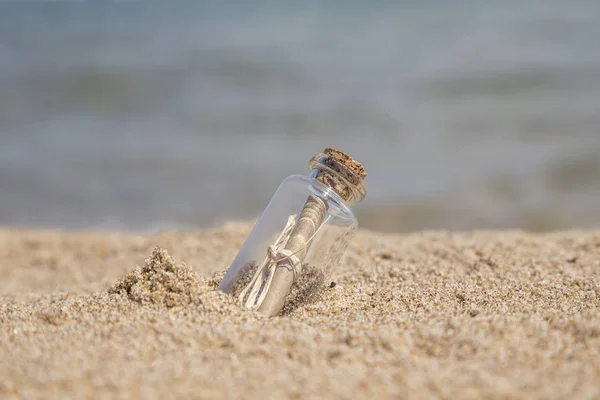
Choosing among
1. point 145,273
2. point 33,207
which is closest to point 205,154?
point 33,207

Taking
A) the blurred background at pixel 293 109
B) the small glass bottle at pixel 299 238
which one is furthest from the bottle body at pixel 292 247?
the blurred background at pixel 293 109

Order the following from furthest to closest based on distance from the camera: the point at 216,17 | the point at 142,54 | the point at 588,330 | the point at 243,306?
the point at 216,17
the point at 142,54
the point at 243,306
the point at 588,330

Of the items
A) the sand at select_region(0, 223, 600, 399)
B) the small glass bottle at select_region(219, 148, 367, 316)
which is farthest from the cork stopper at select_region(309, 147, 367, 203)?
the sand at select_region(0, 223, 600, 399)

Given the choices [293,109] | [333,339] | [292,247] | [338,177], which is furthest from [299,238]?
[293,109]

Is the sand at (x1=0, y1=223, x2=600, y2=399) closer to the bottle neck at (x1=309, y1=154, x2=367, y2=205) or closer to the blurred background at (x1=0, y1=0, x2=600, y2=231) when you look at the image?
the bottle neck at (x1=309, y1=154, x2=367, y2=205)

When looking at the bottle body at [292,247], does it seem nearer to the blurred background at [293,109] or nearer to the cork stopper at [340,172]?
the cork stopper at [340,172]

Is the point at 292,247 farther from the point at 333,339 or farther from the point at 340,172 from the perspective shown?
the point at 333,339

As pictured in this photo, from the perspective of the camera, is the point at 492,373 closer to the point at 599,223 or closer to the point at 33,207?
the point at 599,223
